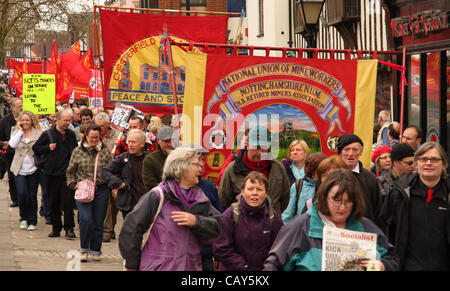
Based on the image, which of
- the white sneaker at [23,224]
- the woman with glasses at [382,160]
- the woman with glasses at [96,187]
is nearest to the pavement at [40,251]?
the white sneaker at [23,224]

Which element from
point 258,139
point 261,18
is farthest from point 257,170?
point 261,18

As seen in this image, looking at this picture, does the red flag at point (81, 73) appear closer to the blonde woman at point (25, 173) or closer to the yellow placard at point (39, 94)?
the yellow placard at point (39, 94)

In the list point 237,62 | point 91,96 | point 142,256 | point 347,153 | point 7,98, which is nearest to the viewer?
point 142,256

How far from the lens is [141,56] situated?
1424 cm

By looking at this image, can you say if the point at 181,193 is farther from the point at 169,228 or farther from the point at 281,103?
the point at 281,103

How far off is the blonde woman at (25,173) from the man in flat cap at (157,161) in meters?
4.78

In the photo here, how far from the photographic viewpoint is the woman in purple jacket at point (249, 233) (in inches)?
250

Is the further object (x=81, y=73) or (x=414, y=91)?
(x=81, y=73)

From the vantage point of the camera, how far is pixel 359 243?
16.1ft

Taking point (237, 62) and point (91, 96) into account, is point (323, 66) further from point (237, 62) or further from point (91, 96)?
point (91, 96)

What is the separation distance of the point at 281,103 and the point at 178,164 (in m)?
3.28

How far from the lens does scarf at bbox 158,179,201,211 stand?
5.92 meters
